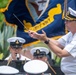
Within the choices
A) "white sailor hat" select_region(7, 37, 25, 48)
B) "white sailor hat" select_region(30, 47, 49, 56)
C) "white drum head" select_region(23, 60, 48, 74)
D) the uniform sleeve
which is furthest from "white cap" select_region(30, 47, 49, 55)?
the uniform sleeve

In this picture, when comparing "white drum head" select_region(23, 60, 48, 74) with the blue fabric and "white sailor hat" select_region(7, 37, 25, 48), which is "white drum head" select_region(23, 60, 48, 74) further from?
the blue fabric

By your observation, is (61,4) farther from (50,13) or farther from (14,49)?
(14,49)

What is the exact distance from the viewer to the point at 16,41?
3.99 meters

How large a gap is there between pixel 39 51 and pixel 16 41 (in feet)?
1.11

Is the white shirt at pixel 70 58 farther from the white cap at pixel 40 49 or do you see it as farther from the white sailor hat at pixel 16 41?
the white sailor hat at pixel 16 41

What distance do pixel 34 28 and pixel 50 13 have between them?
0.89 feet

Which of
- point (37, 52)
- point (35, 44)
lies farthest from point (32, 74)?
point (35, 44)

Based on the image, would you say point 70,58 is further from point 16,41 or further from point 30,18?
point 30,18

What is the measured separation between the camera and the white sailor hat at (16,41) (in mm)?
3952

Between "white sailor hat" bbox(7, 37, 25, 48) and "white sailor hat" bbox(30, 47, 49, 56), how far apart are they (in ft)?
0.54

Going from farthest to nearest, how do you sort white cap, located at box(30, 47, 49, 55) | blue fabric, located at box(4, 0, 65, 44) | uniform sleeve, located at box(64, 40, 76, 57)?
blue fabric, located at box(4, 0, 65, 44) < white cap, located at box(30, 47, 49, 55) < uniform sleeve, located at box(64, 40, 76, 57)

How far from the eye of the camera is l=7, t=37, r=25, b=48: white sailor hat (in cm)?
395

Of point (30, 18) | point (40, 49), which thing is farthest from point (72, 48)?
point (30, 18)

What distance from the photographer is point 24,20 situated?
167 inches
